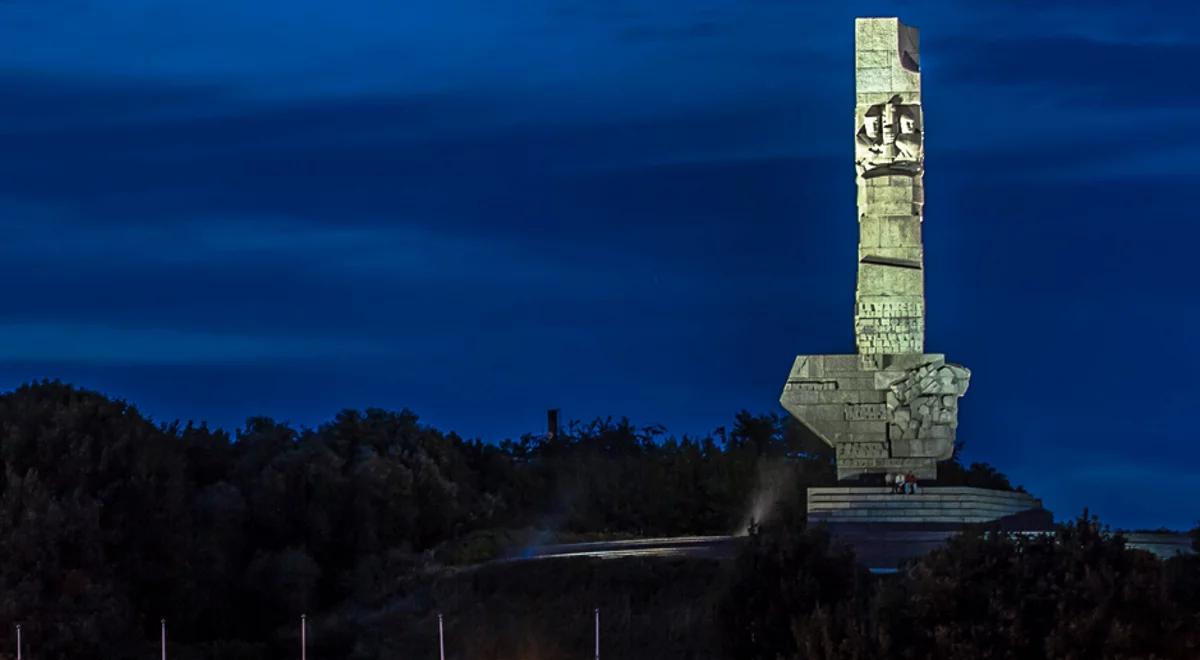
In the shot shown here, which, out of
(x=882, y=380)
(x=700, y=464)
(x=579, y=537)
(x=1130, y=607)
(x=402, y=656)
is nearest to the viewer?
(x=1130, y=607)

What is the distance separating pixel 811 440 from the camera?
173 feet

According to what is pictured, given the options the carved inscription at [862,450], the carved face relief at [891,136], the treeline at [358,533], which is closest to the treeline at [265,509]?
the treeline at [358,533]

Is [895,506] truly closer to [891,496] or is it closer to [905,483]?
[891,496]

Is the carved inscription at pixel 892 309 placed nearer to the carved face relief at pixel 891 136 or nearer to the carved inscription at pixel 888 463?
the carved face relief at pixel 891 136

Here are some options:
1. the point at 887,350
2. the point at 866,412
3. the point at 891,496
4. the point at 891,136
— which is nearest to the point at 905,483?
the point at 891,496

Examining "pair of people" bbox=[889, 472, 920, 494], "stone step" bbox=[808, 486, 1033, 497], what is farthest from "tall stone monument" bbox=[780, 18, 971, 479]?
"stone step" bbox=[808, 486, 1033, 497]

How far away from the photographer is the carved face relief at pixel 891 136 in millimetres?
42469

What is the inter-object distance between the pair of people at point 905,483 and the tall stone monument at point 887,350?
0.75 feet

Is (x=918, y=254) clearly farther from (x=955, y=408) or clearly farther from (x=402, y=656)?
(x=402, y=656)

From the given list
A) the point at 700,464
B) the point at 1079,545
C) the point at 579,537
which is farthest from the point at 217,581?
the point at 1079,545

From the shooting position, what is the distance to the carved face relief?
42.5 m

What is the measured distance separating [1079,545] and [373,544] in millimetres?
18614

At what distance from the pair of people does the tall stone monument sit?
23 centimetres

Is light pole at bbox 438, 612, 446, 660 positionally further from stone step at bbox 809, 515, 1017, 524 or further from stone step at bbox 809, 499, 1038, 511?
stone step at bbox 809, 499, 1038, 511
